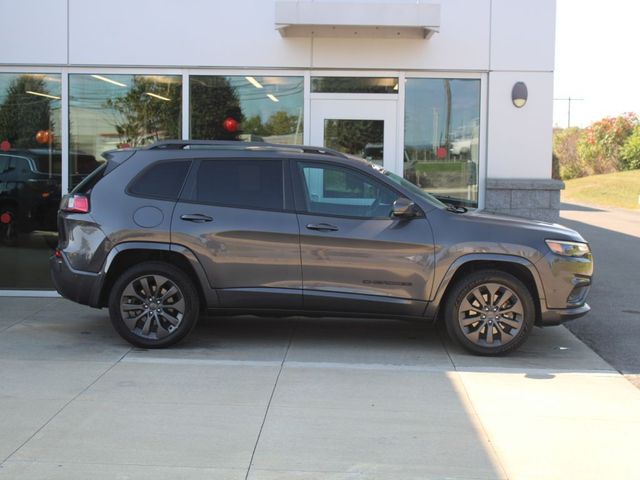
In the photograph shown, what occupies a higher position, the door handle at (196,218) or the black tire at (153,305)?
the door handle at (196,218)

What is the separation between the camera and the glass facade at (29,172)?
10.1 meters

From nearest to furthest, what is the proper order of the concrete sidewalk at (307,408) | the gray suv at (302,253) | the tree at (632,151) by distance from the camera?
1. the concrete sidewalk at (307,408)
2. the gray suv at (302,253)
3. the tree at (632,151)

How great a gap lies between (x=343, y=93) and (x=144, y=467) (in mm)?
6425

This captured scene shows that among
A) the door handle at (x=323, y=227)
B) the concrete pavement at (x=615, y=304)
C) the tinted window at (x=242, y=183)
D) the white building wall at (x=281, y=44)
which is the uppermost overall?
the white building wall at (x=281, y=44)

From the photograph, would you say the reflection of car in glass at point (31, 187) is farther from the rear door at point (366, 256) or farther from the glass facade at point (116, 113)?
the rear door at point (366, 256)

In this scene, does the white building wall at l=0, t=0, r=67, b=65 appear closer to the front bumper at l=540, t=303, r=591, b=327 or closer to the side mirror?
the side mirror

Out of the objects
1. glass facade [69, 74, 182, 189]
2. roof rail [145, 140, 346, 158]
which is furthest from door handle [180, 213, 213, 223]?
glass facade [69, 74, 182, 189]

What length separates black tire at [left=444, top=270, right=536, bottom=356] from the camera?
6973 millimetres

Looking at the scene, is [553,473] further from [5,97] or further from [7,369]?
[5,97]

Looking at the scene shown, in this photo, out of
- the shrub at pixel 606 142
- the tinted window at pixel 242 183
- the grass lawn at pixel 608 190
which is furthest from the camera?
the shrub at pixel 606 142

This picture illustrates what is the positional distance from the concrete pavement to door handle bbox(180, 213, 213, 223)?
399 cm

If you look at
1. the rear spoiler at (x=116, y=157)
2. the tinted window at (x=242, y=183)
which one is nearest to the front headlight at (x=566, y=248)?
the tinted window at (x=242, y=183)

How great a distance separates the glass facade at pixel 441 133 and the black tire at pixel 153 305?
13.1 ft

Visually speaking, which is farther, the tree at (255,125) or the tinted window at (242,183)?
the tree at (255,125)
